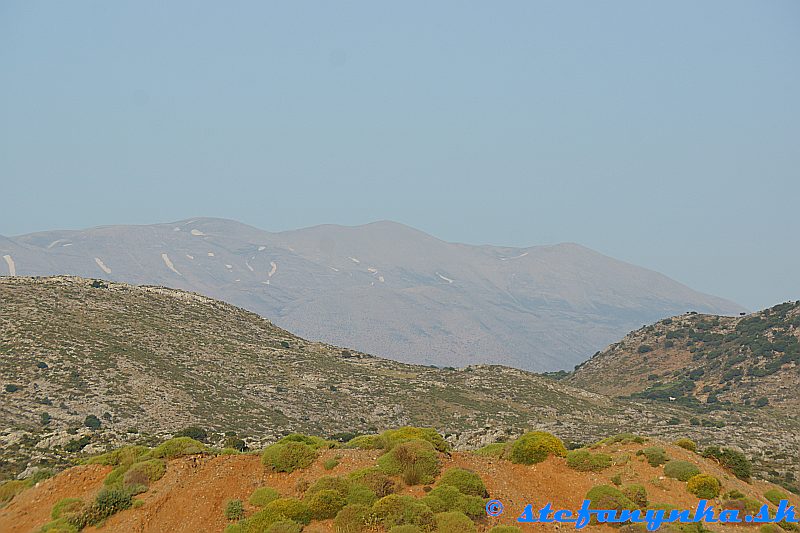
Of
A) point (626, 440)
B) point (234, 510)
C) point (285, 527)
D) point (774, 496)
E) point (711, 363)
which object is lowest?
point (234, 510)

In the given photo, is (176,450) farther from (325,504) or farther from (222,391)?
(222,391)

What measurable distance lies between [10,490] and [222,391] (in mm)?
45003

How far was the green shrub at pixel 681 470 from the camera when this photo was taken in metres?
26.7

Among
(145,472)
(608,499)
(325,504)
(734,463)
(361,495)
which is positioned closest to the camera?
(325,504)

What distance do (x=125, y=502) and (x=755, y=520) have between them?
2206cm

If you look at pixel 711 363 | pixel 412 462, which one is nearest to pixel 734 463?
pixel 412 462

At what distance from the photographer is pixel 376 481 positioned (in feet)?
78.6

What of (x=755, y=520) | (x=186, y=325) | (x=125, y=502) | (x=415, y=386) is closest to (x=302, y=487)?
(x=125, y=502)

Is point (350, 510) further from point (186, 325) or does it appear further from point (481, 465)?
→ point (186, 325)

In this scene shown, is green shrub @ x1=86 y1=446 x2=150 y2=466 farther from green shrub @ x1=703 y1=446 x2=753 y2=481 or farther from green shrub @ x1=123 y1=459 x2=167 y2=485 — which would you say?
green shrub @ x1=703 y1=446 x2=753 y2=481

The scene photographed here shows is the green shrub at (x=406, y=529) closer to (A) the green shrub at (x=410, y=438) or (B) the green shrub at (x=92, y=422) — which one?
(A) the green shrub at (x=410, y=438)

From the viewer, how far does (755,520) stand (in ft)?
81.9

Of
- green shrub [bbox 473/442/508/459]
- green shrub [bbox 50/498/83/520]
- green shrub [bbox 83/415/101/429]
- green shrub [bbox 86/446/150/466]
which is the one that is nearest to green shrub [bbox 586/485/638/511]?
green shrub [bbox 473/442/508/459]

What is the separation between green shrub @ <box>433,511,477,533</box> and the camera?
21297 mm
